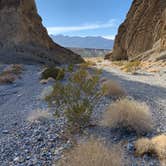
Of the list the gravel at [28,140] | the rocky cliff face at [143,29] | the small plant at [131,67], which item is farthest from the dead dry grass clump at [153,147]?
the rocky cliff face at [143,29]

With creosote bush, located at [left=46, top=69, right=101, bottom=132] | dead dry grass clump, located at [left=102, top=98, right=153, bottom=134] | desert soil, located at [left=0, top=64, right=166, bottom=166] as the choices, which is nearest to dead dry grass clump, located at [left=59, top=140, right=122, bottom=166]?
desert soil, located at [left=0, top=64, right=166, bottom=166]

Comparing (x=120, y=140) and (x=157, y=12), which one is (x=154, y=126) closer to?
(x=120, y=140)

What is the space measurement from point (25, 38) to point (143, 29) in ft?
60.9

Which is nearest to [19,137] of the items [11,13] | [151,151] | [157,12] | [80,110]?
[80,110]

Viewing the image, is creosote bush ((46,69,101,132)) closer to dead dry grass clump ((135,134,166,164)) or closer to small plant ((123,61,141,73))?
dead dry grass clump ((135,134,166,164))

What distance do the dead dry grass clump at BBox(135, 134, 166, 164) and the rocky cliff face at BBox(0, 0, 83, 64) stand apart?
88.0 feet

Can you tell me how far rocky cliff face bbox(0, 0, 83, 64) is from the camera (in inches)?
1265

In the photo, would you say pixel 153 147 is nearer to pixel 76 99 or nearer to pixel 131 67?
pixel 76 99

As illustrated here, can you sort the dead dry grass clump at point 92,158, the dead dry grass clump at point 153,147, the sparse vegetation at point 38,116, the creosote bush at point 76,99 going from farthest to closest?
the sparse vegetation at point 38,116 < the creosote bush at point 76,99 < the dead dry grass clump at point 153,147 < the dead dry grass clump at point 92,158

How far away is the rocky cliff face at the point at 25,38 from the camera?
3212 centimetres

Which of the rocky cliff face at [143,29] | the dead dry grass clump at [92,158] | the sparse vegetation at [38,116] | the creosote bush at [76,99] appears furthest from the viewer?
the rocky cliff face at [143,29]

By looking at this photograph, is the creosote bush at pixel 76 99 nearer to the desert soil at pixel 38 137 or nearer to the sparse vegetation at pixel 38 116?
the desert soil at pixel 38 137

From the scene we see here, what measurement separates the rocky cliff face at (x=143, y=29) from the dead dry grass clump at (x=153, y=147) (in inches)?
1116

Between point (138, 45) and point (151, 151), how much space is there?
A: 4064cm
